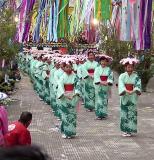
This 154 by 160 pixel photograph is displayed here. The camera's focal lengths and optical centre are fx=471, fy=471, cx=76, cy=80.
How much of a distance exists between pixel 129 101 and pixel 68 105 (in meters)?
1.22

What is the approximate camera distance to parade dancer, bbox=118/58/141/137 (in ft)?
30.6

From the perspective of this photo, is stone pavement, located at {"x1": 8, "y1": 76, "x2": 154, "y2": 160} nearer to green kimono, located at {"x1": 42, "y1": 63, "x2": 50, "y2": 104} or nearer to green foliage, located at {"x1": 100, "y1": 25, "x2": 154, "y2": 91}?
green kimono, located at {"x1": 42, "y1": 63, "x2": 50, "y2": 104}

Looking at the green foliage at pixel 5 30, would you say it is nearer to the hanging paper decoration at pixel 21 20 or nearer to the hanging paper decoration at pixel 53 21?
the hanging paper decoration at pixel 21 20

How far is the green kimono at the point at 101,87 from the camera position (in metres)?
11.5

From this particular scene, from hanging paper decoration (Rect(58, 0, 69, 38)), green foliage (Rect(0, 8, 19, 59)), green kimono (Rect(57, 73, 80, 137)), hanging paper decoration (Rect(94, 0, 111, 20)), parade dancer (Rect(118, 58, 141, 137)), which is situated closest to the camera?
green kimono (Rect(57, 73, 80, 137))

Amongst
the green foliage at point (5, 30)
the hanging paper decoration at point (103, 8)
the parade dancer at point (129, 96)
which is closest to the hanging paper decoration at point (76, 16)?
the hanging paper decoration at point (103, 8)

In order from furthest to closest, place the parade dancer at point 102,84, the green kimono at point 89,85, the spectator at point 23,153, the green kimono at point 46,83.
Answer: the green kimono at point 46,83
the green kimono at point 89,85
the parade dancer at point 102,84
the spectator at point 23,153

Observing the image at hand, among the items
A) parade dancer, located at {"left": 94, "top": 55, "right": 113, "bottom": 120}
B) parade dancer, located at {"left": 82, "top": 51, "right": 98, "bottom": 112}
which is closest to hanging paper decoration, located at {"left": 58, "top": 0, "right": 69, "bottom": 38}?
parade dancer, located at {"left": 82, "top": 51, "right": 98, "bottom": 112}

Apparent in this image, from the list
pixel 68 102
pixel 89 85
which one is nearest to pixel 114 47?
pixel 89 85

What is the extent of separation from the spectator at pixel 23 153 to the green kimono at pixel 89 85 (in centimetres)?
1171

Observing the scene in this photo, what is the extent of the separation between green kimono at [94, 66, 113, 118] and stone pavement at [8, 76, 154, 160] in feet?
0.93

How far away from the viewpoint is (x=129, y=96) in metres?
9.34

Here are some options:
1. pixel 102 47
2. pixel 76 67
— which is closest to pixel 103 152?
pixel 76 67

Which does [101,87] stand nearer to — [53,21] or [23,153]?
[53,21]
